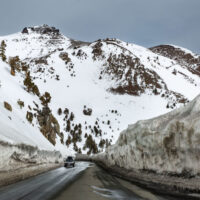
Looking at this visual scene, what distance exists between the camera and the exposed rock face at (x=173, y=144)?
923 cm

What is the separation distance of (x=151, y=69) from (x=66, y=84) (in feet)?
201

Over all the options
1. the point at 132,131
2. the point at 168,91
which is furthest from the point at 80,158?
the point at 132,131

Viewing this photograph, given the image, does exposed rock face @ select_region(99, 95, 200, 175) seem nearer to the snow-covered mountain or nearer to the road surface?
the road surface

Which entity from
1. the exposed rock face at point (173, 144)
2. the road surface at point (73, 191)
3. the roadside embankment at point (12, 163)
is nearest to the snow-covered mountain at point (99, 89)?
the roadside embankment at point (12, 163)

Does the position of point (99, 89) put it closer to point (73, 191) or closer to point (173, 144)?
point (173, 144)

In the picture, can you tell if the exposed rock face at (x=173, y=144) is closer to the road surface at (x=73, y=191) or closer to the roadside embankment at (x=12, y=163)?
the road surface at (x=73, y=191)

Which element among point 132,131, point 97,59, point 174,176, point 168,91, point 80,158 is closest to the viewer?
point 174,176

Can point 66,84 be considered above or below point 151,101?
above

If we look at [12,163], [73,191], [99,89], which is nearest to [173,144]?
[73,191]

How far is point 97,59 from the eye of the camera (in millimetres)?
169875

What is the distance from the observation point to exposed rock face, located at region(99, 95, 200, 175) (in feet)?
30.3

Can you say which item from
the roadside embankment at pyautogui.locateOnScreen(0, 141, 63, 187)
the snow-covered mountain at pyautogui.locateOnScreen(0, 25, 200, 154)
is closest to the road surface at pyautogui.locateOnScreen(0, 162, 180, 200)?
the roadside embankment at pyautogui.locateOnScreen(0, 141, 63, 187)

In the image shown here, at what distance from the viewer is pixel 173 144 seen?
10789 mm

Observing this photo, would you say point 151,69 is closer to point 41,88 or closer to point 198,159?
point 41,88
